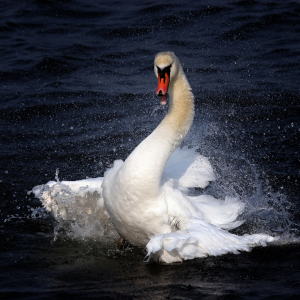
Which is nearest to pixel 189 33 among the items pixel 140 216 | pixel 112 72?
pixel 112 72

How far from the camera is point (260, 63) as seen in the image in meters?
13.2

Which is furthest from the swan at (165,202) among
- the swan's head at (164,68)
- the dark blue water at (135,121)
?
the dark blue water at (135,121)

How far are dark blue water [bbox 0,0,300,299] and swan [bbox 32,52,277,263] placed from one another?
334 mm

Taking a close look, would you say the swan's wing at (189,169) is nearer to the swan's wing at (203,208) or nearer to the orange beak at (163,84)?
the swan's wing at (203,208)

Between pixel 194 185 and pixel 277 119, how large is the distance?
433 cm

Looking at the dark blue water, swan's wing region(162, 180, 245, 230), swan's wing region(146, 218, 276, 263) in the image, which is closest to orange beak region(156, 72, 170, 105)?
swan's wing region(162, 180, 245, 230)

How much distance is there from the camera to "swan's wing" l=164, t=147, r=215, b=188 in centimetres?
598

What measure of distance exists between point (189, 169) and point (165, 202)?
1183mm

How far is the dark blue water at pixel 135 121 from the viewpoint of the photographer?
16.7 ft

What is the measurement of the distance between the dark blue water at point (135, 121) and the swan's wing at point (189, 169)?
0.65 metres

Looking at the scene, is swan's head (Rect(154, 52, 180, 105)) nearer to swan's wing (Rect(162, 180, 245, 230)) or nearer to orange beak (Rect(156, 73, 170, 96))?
orange beak (Rect(156, 73, 170, 96))

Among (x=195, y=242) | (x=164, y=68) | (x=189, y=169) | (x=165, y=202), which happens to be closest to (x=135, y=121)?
(x=189, y=169)

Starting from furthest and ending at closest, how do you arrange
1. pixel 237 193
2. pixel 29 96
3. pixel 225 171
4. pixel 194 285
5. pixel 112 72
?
1. pixel 112 72
2. pixel 29 96
3. pixel 225 171
4. pixel 237 193
5. pixel 194 285

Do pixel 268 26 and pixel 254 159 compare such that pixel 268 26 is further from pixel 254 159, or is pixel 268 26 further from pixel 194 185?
pixel 194 185
